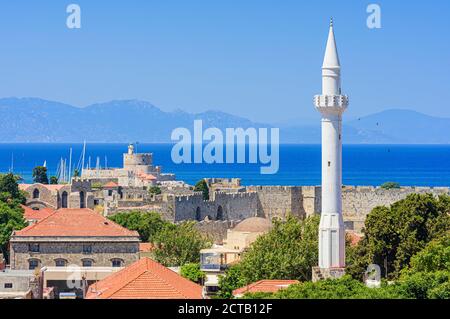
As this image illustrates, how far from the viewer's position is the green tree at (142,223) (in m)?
58.6

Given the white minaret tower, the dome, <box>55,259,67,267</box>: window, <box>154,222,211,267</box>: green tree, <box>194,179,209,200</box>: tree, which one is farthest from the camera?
<box>194,179,209,200</box>: tree

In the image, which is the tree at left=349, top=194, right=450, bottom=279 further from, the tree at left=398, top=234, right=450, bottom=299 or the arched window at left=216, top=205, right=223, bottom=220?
the arched window at left=216, top=205, right=223, bottom=220

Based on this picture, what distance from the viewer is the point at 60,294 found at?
39.4m

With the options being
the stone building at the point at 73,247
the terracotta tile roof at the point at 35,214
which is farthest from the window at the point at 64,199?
the stone building at the point at 73,247

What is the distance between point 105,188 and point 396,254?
40274mm

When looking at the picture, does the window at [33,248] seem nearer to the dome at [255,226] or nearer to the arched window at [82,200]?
the dome at [255,226]

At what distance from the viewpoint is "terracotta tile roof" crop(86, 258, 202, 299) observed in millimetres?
32719

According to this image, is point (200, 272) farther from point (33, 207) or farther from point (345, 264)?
point (33, 207)

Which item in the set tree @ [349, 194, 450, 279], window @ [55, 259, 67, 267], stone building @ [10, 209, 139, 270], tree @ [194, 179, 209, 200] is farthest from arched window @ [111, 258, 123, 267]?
tree @ [194, 179, 209, 200]

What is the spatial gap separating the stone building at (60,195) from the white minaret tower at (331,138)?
28.5m

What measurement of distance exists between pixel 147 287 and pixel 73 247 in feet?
53.2

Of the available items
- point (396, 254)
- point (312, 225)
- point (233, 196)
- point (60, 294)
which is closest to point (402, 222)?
point (396, 254)

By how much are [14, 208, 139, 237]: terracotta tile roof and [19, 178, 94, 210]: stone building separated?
22060 millimetres

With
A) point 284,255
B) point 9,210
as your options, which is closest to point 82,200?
point 9,210
